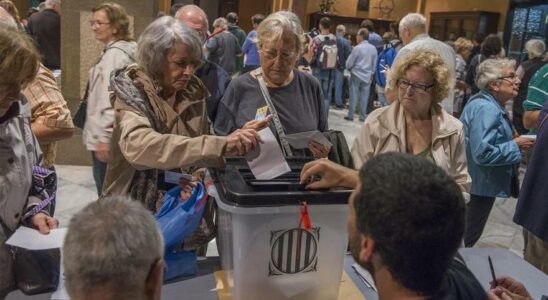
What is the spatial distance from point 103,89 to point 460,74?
19.4 ft

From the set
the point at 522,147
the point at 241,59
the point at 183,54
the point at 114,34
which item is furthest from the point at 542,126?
the point at 241,59

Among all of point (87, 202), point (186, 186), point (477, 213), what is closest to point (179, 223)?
point (186, 186)

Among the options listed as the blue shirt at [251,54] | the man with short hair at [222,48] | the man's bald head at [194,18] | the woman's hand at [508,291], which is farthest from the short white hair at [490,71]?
the blue shirt at [251,54]

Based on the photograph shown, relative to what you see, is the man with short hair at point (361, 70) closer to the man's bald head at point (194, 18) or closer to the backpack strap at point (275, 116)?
the man's bald head at point (194, 18)

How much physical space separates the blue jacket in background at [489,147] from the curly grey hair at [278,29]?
4.92 feet

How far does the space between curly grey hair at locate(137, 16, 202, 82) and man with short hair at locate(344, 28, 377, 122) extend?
6.71 m

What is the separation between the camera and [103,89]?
2938 mm

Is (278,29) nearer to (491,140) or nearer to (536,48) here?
(491,140)

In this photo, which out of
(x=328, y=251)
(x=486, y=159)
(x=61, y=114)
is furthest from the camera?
(x=486, y=159)

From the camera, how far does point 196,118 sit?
1892mm

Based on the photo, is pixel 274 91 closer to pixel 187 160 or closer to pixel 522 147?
pixel 187 160

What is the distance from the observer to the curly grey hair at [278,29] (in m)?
2.13

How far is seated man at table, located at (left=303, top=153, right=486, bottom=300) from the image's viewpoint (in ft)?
3.23

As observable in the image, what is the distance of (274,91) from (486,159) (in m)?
1.59
